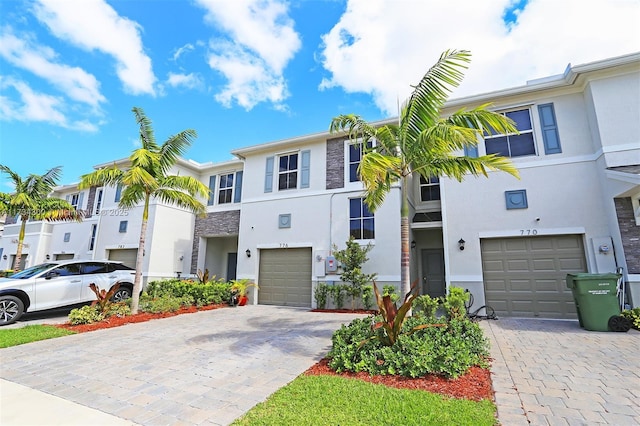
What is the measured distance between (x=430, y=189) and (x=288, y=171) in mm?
6113

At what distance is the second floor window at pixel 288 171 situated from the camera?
43.0 ft

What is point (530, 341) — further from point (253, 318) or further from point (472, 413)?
point (253, 318)

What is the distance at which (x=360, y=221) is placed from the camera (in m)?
11.4

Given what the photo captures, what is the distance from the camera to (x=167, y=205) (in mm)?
14641

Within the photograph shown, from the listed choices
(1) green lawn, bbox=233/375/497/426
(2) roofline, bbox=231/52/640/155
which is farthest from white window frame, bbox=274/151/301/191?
(1) green lawn, bbox=233/375/497/426

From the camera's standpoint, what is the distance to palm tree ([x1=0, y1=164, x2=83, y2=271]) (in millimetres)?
14117

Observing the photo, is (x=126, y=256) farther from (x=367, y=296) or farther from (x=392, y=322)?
(x=392, y=322)

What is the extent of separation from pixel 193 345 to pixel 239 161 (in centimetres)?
1025

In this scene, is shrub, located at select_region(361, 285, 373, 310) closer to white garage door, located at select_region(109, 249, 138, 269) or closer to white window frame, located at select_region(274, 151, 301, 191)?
white window frame, located at select_region(274, 151, 301, 191)

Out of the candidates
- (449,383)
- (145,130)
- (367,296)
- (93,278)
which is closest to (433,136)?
(449,383)

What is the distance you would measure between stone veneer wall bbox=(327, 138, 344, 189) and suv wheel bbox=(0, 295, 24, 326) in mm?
10151

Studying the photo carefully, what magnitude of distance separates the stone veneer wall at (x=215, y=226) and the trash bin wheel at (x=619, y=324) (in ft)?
41.9

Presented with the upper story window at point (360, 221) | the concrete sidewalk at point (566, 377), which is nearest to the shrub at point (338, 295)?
the upper story window at point (360, 221)

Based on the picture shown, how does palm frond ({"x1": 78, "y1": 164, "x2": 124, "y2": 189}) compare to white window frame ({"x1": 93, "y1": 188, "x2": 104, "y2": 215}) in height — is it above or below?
below
